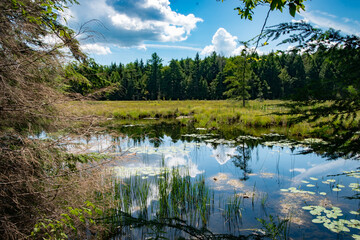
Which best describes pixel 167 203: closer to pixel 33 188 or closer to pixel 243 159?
pixel 33 188

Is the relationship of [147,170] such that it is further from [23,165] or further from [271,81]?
[271,81]

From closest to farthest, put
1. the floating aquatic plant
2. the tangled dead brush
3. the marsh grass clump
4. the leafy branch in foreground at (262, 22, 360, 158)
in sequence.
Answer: the leafy branch in foreground at (262, 22, 360, 158) → the tangled dead brush → the floating aquatic plant → the marsh grass clump

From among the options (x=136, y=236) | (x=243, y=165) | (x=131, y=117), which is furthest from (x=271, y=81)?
(x=136, y=236)

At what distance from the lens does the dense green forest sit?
1819mm

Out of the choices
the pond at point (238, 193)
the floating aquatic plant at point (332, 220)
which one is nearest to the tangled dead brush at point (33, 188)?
the pond at point (238, 193)

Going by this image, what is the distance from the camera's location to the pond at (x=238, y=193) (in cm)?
418

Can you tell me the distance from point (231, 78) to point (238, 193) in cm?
2615

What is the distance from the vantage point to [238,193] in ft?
19.4

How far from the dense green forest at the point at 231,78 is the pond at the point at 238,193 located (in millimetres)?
601

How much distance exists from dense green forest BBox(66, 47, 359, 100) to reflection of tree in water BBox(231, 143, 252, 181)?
345 cm

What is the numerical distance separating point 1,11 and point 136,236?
14.4ft

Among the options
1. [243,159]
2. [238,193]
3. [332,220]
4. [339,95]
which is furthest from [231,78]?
[339,95]

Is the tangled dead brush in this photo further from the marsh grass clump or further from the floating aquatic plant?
the floating aquatic plant

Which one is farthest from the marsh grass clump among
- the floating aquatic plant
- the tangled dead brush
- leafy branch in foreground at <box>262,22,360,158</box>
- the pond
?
leafy branch in foreground at <box>262,22,360,158</box>
